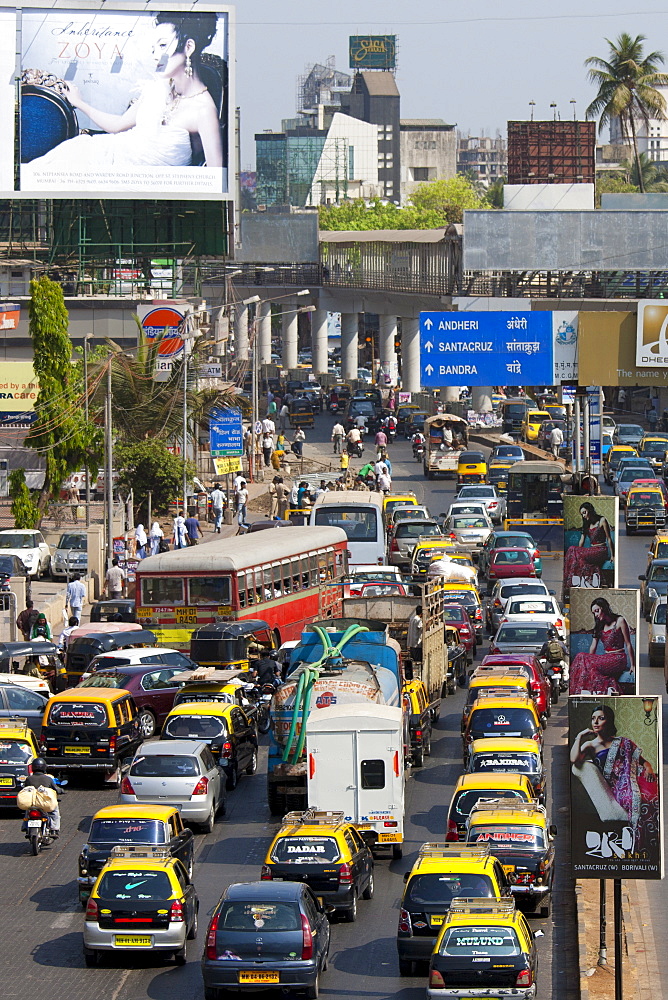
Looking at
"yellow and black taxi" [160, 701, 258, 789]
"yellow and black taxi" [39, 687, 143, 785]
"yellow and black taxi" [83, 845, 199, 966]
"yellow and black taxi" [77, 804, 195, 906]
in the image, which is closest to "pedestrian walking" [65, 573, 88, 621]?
"yellow and black taxi" [39, 687, 143, 785]

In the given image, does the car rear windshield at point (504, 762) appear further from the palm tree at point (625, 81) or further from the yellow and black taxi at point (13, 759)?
the palm tree at point (625, 81)

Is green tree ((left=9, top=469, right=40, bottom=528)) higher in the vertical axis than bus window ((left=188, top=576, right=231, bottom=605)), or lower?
higher

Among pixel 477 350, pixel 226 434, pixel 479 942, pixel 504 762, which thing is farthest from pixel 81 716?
pixel 477 350

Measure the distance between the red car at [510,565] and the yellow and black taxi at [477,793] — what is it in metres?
23.4

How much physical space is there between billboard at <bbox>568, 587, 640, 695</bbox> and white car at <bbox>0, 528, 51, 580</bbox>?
23.6 m

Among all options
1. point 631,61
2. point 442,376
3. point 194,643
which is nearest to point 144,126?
point 442,376

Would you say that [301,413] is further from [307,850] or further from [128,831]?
[307,850]

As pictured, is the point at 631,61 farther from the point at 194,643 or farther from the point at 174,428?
the point at 194,643

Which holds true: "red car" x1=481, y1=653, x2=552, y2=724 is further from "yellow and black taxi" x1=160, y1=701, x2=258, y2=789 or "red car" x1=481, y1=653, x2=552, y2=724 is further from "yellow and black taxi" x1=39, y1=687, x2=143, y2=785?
"yellow and black taxi" x1=39, y1=687, x2=143, y2=785

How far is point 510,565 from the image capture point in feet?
155

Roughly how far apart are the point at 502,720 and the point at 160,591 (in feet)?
37.6

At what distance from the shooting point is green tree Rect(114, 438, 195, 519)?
5903 centimetres

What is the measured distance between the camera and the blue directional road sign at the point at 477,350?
57.3 m

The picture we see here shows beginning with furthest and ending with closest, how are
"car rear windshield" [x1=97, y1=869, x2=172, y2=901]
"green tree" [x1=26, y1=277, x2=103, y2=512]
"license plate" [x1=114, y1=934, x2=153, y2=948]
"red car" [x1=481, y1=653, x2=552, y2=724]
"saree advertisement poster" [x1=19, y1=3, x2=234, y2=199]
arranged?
"saree advertisement poster" [x1=19, y1=3, x2=234, y2=199]
"green tree" [x1=26, y1=277, x2=103, y2=512]
"red car" [x1=481, y1=653, x2=552, y2=724]
"license plate" [x1=114, y1=934, x2=153, y2=948]
"car rear windshield" [x1=97, y1=869, x2=172, y2=901]
